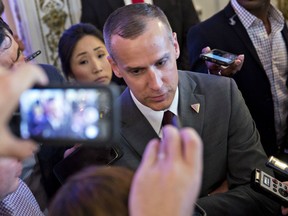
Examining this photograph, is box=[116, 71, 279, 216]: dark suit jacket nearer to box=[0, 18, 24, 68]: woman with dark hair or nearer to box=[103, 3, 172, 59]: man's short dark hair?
box=[103, 3, 172, 59]: man's short dark hair

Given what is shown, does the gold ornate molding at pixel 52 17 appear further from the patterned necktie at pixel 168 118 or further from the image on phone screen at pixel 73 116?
the image on phone screen at pixel 73 116

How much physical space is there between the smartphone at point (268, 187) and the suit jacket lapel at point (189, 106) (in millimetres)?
286

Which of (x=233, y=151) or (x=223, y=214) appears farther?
(x=233, y=151)

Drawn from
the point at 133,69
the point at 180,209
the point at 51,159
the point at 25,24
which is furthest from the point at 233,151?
the point at 25,24

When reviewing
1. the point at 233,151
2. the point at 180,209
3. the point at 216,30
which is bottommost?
the point at 233,151

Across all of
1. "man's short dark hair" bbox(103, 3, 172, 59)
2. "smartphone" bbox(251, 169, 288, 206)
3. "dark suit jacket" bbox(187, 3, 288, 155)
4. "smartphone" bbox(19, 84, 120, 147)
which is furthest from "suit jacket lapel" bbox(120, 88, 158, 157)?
"smartphone" bbox(19, 84, 120, 147)

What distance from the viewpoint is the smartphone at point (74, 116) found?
2.08ft

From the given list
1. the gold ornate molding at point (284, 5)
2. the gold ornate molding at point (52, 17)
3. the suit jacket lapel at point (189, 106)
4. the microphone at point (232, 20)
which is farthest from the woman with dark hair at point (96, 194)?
the gold ornate molding at point (284, 5)

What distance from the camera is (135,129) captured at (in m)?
1.35

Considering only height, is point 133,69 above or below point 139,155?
above

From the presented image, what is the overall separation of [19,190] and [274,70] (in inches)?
49.5

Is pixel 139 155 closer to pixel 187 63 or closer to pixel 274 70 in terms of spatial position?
pixel 274 70

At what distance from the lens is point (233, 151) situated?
1.36 metres

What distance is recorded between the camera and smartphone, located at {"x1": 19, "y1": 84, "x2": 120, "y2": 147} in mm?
633
